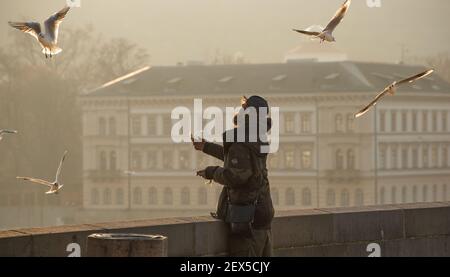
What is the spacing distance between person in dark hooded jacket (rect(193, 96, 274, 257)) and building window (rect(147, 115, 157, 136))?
15655cm

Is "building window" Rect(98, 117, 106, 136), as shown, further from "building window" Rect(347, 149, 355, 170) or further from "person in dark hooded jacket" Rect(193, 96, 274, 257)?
"person in dark hooded jacket" Rect(193, 96, 274, 257)

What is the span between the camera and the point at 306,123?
6407 inches

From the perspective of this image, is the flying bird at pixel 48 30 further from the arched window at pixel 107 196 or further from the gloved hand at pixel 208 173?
the arched window at pixel 107 196

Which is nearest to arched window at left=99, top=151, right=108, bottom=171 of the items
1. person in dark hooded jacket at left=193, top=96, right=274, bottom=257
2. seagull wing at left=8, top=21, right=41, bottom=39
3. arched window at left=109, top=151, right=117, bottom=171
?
arched window at left=109, top=151, right=117, bottom=171

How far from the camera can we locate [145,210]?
16888 cm

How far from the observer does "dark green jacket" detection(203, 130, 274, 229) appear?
41.0 ft

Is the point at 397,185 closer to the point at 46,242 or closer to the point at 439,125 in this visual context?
the point at 439,125

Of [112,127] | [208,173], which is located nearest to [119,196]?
[112,127]

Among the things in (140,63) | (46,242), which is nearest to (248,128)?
(46,242)

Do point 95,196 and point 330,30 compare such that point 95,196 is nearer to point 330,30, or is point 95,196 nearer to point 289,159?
point 289,159

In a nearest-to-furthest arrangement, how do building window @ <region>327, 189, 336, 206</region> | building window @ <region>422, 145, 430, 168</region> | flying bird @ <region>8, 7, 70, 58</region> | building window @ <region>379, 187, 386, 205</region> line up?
flying bird @ <region>8, 7, 70, 58</region>, building window @ <region>379, 187, 386, 205</region>, building window @ <region>327, 189, 336, 206</region>, building window @ <region>422, 145, 430, 168</region>

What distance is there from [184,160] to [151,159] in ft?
13.0
